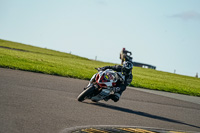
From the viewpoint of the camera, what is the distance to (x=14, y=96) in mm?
8773

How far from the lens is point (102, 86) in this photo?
10.1 meters

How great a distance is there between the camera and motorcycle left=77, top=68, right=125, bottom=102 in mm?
10062

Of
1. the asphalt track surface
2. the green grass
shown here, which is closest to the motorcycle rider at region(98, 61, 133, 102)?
the asphalt track surface

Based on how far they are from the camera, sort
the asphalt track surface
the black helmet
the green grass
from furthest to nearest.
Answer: the green grass → the black helmet → the asphalt track surface

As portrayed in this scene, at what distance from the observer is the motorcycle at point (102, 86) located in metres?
10.1

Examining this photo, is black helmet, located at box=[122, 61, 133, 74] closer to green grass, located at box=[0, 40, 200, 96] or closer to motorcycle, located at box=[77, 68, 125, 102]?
motorcycle, located at box=[77, 68, 125, 102]

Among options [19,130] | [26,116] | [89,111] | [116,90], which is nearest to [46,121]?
[26,116]

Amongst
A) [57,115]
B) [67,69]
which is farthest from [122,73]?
[67,69]

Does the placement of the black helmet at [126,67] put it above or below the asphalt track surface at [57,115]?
above

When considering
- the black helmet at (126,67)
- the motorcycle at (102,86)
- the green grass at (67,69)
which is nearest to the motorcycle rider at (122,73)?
the black helmet at (126,67)

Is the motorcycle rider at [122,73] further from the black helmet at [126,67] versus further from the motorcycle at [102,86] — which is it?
the motorcycle at [102,86]

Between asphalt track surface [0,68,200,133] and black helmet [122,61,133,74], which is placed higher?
black helmet [122,61,133,74]

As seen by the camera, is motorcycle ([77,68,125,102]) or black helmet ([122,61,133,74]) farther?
black helmet ([122,61,133,74])

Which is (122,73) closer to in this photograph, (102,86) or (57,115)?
(102,86)
